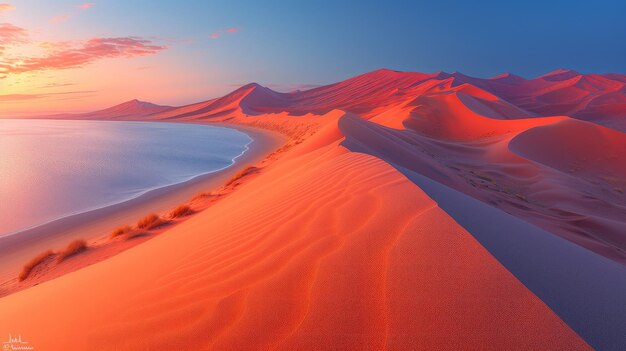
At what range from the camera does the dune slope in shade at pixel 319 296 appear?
1.50 metres

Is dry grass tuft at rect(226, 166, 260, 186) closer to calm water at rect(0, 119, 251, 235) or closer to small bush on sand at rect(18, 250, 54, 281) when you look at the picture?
calm water at rect(0, 119, 251, 235)

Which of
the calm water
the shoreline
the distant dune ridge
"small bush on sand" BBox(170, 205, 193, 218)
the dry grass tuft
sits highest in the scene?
the distant dune ridge

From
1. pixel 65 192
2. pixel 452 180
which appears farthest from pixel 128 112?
pixel 452 180

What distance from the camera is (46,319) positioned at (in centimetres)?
243

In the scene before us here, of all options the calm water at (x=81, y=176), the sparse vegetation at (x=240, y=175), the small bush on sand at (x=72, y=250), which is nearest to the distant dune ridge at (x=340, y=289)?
the small bush on sand at (x=72, y=250)

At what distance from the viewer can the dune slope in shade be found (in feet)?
4.91

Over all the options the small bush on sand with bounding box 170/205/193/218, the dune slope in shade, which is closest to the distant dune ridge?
the dune slope in shade

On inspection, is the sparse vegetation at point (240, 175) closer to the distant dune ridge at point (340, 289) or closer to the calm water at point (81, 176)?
the calm water at point (81, 176)

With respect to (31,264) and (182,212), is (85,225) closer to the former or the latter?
(31,264)

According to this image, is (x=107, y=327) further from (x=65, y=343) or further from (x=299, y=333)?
(x=299, y=333)

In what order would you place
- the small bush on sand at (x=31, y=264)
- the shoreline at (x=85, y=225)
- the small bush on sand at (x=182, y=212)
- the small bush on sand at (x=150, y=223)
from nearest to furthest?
1. the small bush on sand at (x=31, y=264)
2. the small bush on sand at (x=150, y=223)
3. the shoreline at (x=85, y=225)
4. the small bush on sand at (x=182, y=212)

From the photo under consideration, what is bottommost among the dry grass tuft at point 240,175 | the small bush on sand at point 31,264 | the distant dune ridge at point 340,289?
the small bush on sand at point 31,264

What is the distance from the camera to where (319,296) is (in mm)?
1796

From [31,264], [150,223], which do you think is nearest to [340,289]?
[150,223]
